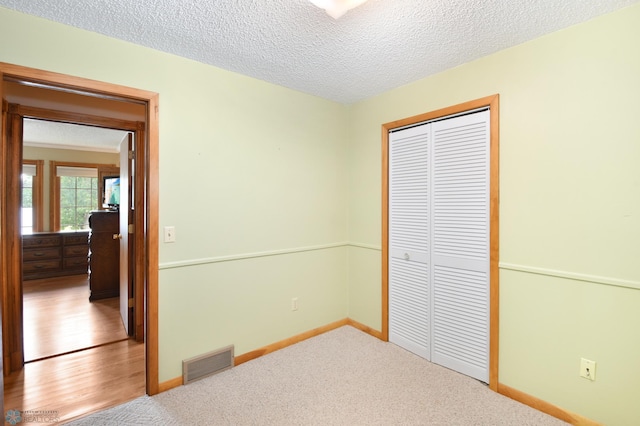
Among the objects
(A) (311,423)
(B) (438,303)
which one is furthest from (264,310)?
(B) (438,303)

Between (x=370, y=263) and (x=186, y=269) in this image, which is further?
(x=370, y=263)

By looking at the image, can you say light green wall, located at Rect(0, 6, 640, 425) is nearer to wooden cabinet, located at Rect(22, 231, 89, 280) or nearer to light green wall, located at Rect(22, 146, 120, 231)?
wooden cabinet, located at Rect(22, 231, 89, 280)

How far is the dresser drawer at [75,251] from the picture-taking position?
5719 mm

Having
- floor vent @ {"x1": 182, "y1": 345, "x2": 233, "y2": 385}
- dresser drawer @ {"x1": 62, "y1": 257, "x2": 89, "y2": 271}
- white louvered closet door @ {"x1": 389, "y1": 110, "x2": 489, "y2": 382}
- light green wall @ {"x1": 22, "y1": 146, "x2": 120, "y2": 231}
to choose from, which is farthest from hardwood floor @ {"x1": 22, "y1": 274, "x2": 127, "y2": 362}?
white louvered closet door @ {"x1": 389, "y1": 110, "x2": 489, "y2": 382}

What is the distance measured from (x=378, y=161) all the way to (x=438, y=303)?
1.44 m

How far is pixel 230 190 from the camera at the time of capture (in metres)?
2.53

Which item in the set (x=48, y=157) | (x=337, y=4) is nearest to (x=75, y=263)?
(x=48, y=157)

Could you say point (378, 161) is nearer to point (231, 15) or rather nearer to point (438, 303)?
point (438, 303)

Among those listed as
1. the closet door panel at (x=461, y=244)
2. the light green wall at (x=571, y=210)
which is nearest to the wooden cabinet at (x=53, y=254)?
the closet door panel at (x=461, y=244)

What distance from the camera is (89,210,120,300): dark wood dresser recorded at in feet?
14.0

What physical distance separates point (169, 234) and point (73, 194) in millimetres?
5458

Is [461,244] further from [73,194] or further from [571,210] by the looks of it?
[73,194]

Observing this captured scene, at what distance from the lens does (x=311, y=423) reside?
1871mm

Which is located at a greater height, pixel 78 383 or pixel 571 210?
pixel 571 210
